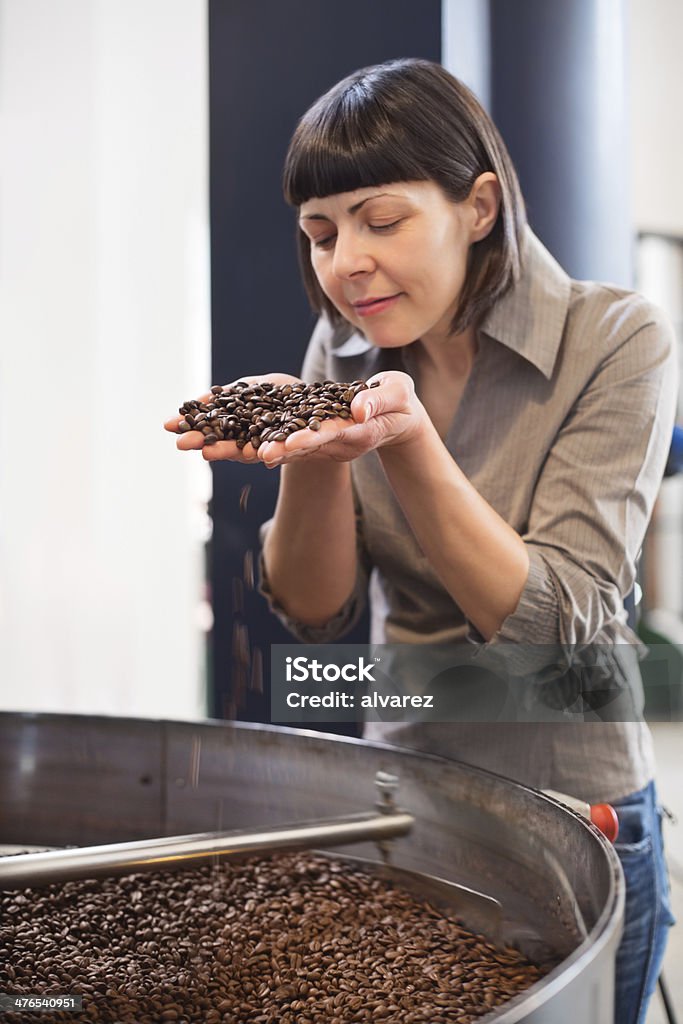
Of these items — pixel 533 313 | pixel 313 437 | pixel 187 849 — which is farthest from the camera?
pixel 533 313

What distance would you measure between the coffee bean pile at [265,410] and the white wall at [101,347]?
351 mm

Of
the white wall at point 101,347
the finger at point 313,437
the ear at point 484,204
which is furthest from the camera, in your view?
the white wall at point 101,347

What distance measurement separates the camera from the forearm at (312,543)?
3.17ft

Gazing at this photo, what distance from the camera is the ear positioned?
92 centimetres

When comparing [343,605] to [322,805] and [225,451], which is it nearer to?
[322,805]

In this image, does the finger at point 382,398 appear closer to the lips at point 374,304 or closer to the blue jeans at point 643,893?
the lips at point 374,304

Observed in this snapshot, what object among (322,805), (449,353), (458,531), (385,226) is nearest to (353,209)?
(385,226)

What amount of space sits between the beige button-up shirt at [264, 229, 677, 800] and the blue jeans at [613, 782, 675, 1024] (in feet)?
0.08

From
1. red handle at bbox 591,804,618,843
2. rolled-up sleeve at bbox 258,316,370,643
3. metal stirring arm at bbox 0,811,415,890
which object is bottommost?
metal stirring arm at bbox 0,811,415,890

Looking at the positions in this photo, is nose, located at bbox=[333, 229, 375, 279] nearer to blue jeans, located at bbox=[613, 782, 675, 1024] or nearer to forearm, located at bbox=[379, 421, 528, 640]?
forearm, located at bbox=[379, 421, 528, 640]

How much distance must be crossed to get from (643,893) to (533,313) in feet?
1.78

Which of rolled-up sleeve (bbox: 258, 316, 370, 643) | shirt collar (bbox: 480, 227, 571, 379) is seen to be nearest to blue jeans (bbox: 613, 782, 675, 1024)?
rolled-up sleeve (bbox: 258, 316, 370, 643)

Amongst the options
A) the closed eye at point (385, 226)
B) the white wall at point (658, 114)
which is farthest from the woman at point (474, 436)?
the white wall at point (658, 114)

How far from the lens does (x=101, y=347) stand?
1.43 metres
